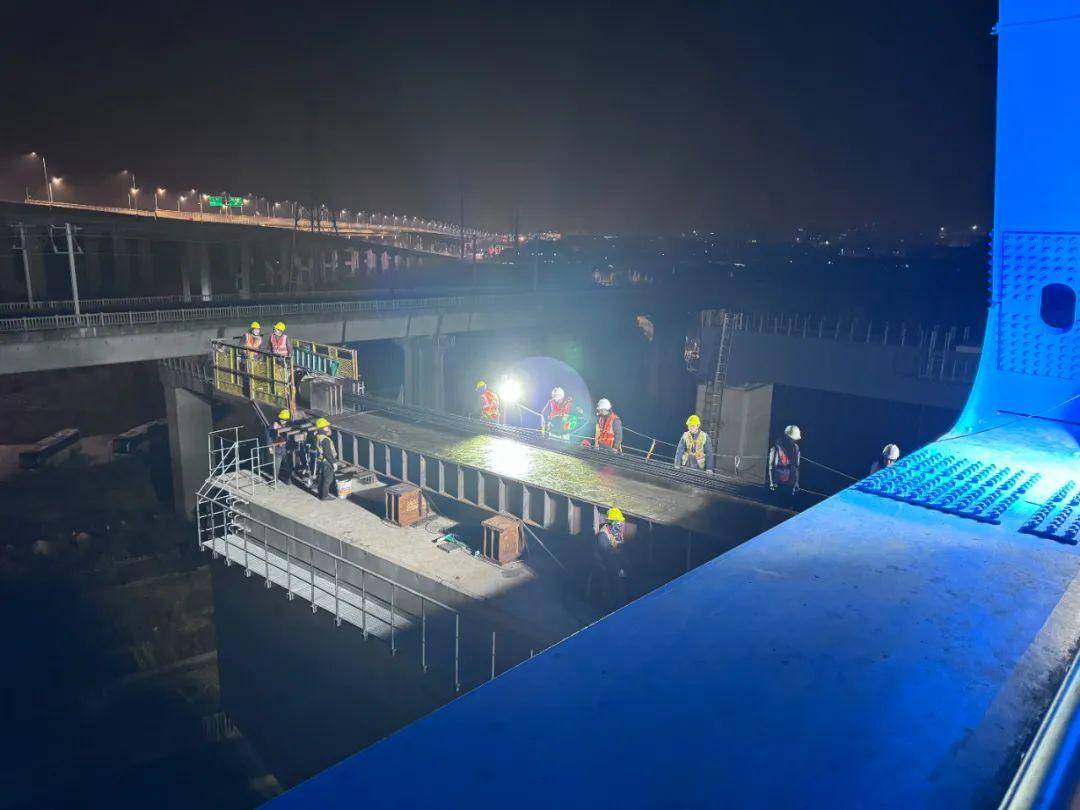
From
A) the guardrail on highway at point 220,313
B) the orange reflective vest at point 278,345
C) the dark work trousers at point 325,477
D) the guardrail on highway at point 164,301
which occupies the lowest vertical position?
the dark work trousers at point 325,477

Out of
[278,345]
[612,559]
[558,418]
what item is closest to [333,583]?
[612,559]

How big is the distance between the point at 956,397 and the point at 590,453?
1324 centimetres

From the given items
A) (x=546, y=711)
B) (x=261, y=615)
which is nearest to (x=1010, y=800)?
(x=546, y=711)

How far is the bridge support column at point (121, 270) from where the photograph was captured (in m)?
54.3

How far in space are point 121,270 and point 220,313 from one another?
Result: 115 ft

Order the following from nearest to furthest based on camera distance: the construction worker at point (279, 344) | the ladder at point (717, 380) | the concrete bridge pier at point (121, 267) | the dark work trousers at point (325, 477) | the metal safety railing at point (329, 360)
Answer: the dark work trousers at point (325, 477)
the construction worker at point (279, 344)
the metal safety railing at point (329, 360)
the ladder at point (717, 380)
the concrete bridge pier at point (121, 267)

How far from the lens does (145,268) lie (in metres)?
56.5

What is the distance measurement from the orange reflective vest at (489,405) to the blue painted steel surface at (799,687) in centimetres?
1213

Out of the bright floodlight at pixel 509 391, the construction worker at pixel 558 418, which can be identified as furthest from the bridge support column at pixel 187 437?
the construction worker at pixel 558 418

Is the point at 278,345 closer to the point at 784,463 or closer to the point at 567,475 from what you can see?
the point at 567,475

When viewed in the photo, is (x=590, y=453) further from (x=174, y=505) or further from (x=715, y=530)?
(x=174, y=505)

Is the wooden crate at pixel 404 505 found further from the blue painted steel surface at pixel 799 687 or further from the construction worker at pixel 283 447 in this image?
the blue painted steel surface at pixel 799 687

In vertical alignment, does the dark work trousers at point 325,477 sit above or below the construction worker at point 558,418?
below

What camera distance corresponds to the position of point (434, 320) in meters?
34.2
